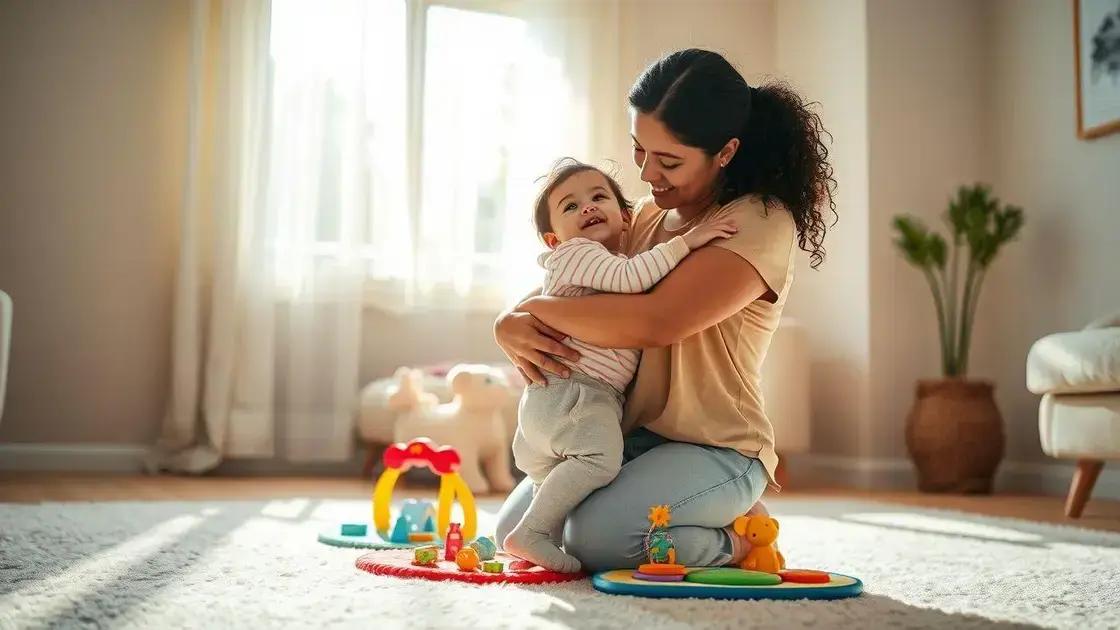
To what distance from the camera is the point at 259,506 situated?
2.71 meters

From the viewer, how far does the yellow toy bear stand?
1517 millimetres

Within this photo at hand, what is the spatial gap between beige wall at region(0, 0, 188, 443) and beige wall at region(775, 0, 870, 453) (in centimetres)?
234

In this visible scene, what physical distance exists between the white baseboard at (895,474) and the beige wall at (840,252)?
7cm

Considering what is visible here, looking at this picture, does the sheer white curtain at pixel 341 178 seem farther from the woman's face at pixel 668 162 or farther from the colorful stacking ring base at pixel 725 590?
the colorful stacking ring base at pixel 725 590

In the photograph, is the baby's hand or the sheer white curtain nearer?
the baby's hand

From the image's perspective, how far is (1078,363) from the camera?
266 centimetres

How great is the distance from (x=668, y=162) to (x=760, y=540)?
1.82 ft

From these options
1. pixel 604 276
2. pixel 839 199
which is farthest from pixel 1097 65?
pixel 604 276

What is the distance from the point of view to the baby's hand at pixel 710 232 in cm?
152

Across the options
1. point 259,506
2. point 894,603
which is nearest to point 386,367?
point 259,506

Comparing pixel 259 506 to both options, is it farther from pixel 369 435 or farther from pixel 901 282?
pixel 901 282

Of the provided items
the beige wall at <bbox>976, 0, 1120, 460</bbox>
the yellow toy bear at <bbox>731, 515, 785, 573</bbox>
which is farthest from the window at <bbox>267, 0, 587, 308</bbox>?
the yellow toy bear at <bbox>731, 515, 785, 573</bbox>

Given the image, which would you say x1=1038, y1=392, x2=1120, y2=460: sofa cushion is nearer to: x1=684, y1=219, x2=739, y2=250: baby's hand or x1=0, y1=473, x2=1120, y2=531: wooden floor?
x1=0, y1=473, x2=1120, y2=531: wooden floor

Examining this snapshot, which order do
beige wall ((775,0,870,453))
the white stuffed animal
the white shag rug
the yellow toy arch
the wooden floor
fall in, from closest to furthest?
the white shag rug → the yellow toy arch → the wooden floor → the white stuffed animal → beige wall ((775,0,870,453))
